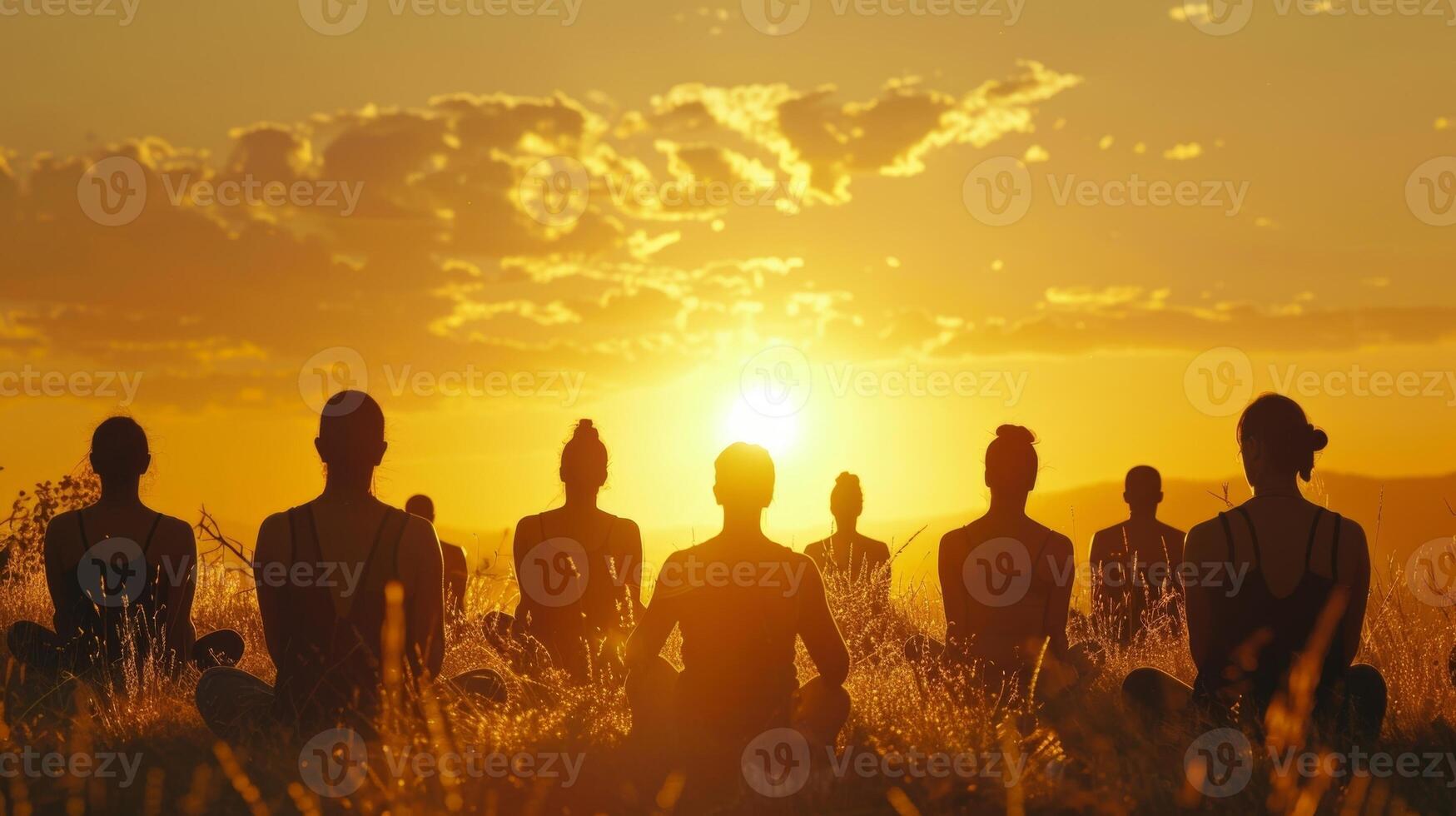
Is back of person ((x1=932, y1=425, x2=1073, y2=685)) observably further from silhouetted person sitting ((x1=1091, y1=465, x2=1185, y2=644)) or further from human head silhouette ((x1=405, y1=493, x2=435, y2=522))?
human head silhouette ((x1=405, y1=493, x2=435, y2=522))

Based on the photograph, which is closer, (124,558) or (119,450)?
(119,450)

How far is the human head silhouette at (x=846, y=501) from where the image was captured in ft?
38.8

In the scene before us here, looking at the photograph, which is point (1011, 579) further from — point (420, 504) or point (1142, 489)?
point (420, 504)

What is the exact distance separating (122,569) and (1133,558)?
7.44 meters

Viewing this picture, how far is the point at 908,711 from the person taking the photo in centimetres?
728

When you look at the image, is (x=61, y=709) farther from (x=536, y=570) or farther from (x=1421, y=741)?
(x=1421, y=741)

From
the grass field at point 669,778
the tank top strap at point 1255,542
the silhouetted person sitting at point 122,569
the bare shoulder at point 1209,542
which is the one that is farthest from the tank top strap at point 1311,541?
the silhouetted person sitting at point 122,569

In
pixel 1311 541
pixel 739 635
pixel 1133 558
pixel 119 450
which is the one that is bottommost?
pixel 739 635

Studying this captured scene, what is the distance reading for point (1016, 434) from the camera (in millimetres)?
7992

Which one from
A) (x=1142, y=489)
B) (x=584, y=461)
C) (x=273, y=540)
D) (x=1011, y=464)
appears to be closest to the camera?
(x=273, y=540)

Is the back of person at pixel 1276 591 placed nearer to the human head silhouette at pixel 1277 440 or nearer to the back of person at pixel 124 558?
the human head silhouette at pixel 1277 440

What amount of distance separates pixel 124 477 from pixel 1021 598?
5.32 metres

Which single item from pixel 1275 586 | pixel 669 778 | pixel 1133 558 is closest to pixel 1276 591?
pixel 1275 586

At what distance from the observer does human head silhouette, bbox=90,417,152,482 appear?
8.41 m
